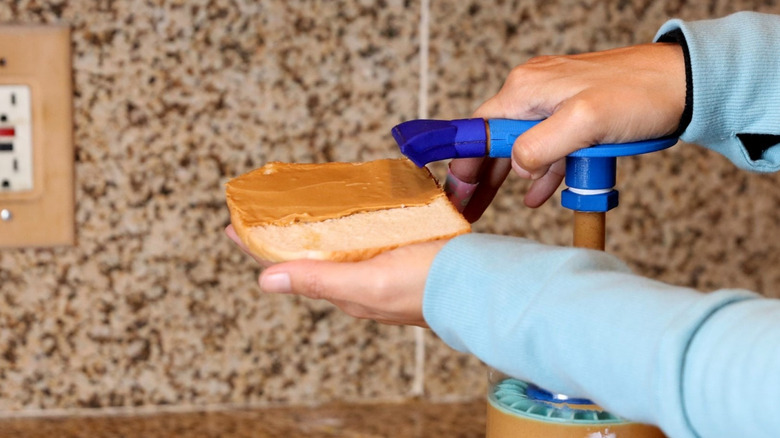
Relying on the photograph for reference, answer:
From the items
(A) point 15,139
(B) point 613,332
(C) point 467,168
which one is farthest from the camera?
(A) point 15,139

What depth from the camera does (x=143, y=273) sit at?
979mm

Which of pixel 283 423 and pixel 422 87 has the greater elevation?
pixel 422 87

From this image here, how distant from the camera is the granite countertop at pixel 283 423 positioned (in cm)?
97

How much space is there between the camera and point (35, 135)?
93 cm

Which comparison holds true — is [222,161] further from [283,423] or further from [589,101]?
[589,101]

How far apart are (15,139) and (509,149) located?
57 centimetres

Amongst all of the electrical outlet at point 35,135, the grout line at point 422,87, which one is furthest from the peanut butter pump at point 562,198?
the electrical outlet at point 35,135

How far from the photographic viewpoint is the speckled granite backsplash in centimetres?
95

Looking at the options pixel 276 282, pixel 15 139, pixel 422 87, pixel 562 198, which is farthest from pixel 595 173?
pixel 15 139

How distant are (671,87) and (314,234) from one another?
1.01 ft

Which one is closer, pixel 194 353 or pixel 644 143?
pixel 644 143

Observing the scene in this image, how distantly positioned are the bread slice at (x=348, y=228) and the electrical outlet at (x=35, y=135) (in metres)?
0.29

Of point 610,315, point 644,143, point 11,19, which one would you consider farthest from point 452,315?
point 11,19

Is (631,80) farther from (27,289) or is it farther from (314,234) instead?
(27,289)
